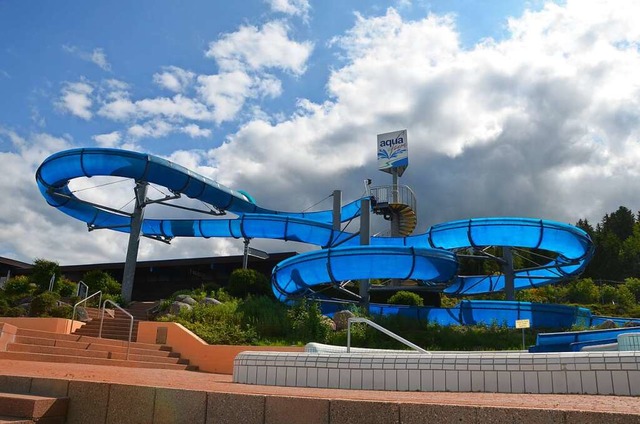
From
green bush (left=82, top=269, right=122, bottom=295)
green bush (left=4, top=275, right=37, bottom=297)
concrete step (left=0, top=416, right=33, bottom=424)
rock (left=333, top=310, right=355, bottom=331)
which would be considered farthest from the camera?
green bush (left=82, top=269, right=122, bottom=295)

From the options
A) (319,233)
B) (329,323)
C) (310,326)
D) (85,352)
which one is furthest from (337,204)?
(85,352)

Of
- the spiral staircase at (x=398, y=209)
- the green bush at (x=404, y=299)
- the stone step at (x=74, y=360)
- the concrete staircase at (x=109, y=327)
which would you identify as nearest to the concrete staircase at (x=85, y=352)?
the stone step at (x=74, y=360)

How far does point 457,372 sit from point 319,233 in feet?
71.6

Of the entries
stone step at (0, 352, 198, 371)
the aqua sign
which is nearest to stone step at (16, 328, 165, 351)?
stone step at (0, 352, 198, 371)

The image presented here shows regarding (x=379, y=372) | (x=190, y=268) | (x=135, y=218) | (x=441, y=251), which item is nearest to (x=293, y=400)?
(x=379, y=372)

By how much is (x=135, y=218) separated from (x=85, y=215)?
5.18 metres

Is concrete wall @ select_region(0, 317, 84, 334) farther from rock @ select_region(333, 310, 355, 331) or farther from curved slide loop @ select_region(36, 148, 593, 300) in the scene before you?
rock @ select_region(333, 310, 355, 331)

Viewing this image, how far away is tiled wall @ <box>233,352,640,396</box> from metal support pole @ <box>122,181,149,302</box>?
69.8ft

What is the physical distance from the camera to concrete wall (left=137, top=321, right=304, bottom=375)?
13.0 m

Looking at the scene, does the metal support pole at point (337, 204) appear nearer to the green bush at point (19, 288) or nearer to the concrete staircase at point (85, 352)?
the concrete staircase at point (85, 352)

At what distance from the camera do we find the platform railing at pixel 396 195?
1217 inches

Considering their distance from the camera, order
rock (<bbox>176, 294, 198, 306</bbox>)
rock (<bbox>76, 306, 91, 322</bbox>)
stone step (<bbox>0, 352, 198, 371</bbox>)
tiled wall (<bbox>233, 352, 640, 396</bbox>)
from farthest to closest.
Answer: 1. rock (<bbox>176, 294, 198, 306</bbox>)
2. rock (<bbox>76, 306, 91, 322</bbox>)
3. stone step (<bbox>0, 352, 198, 371</bbox>)
4. tiled wall (<bbox>233, 352, 640, 396</bbox>)

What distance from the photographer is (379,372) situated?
232 inches

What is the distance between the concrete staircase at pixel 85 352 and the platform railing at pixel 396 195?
18802 millimetres
